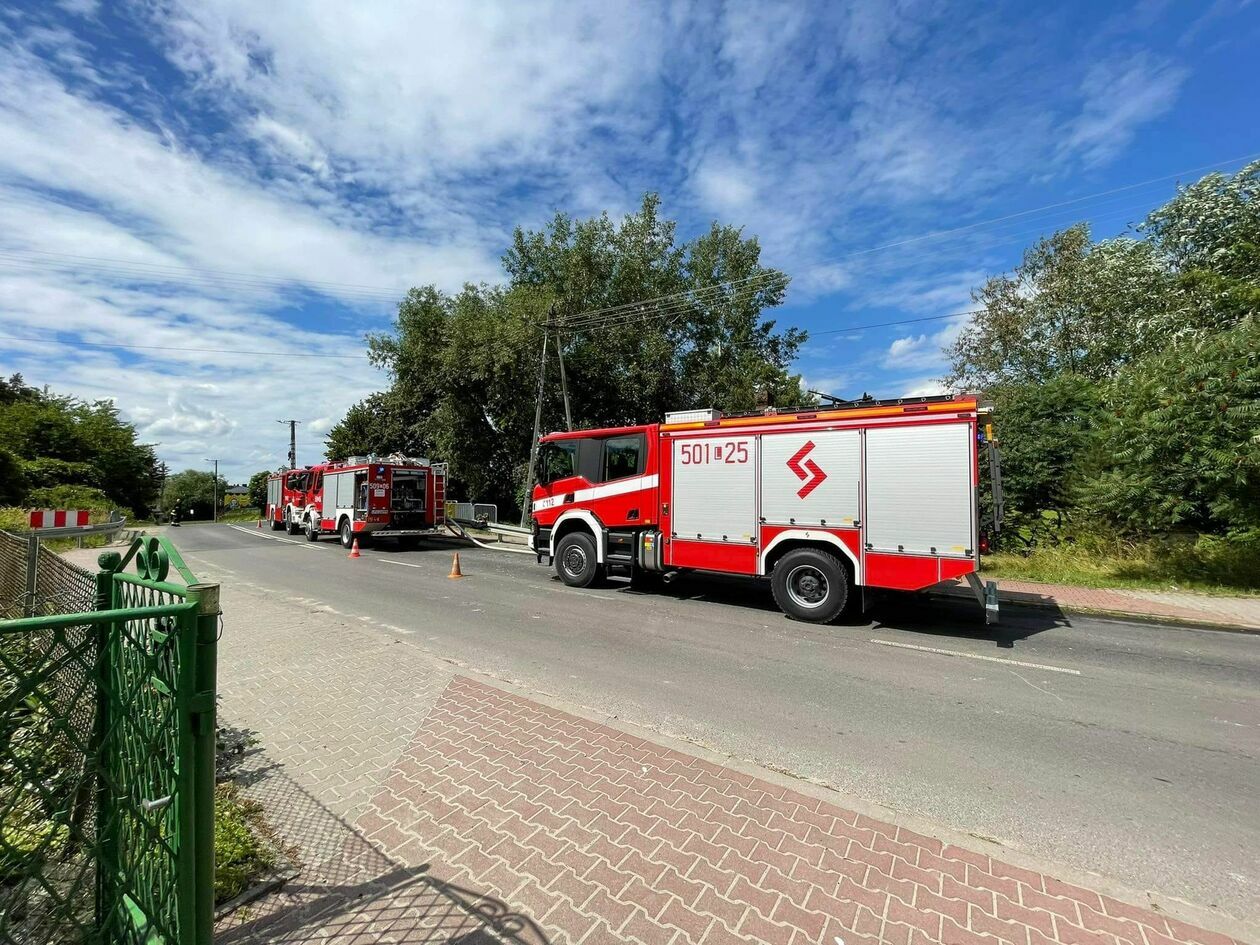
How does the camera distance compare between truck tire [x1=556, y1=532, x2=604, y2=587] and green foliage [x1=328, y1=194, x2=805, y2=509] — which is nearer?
truck tire [x1=556, y1=532, x2=604, y2=587]

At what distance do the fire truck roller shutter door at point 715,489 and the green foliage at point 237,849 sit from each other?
7.11 m

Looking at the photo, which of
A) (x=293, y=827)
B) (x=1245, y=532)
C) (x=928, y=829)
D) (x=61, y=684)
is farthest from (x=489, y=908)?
(x=1245, y=532)

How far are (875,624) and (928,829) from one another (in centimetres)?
560

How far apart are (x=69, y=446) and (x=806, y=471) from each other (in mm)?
44822

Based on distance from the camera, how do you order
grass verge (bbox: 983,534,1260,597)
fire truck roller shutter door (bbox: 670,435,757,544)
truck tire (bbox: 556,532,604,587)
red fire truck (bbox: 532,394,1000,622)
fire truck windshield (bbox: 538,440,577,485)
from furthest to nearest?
fire truck windshield (bbox: 538,440,577,485) < truck tire (bbox: 556,532,604,587) < grass verge (bbox: 983,534,1260,597) < fire truck roller shutter door (bbox: 670,435,757,544) < red fire truck (bbox: 532,394,1000,622)

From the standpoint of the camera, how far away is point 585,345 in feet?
89.6

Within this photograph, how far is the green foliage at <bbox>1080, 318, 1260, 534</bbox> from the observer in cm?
928

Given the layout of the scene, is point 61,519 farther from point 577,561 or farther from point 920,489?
point 920,489

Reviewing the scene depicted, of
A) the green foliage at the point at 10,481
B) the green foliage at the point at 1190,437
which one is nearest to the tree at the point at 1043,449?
the green foliage at the point at 1190,437


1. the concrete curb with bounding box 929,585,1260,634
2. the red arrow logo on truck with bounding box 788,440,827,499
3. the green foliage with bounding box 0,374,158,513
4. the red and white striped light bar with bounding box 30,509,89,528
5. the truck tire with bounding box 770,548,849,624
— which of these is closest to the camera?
the concrete curb with bounding box 929,585,1260,634

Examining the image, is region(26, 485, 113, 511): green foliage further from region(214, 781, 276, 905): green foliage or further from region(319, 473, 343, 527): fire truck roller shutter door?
region(214, 781, 276, 905): green foliage

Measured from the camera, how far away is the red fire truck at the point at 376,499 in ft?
61.1

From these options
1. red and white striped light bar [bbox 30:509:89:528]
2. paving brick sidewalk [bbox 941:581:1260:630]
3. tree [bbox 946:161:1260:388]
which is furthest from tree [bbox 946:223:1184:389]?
red and white striped light bar [bbox 30:509:89:528]

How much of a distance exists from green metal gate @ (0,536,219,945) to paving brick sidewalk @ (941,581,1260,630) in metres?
9.78
